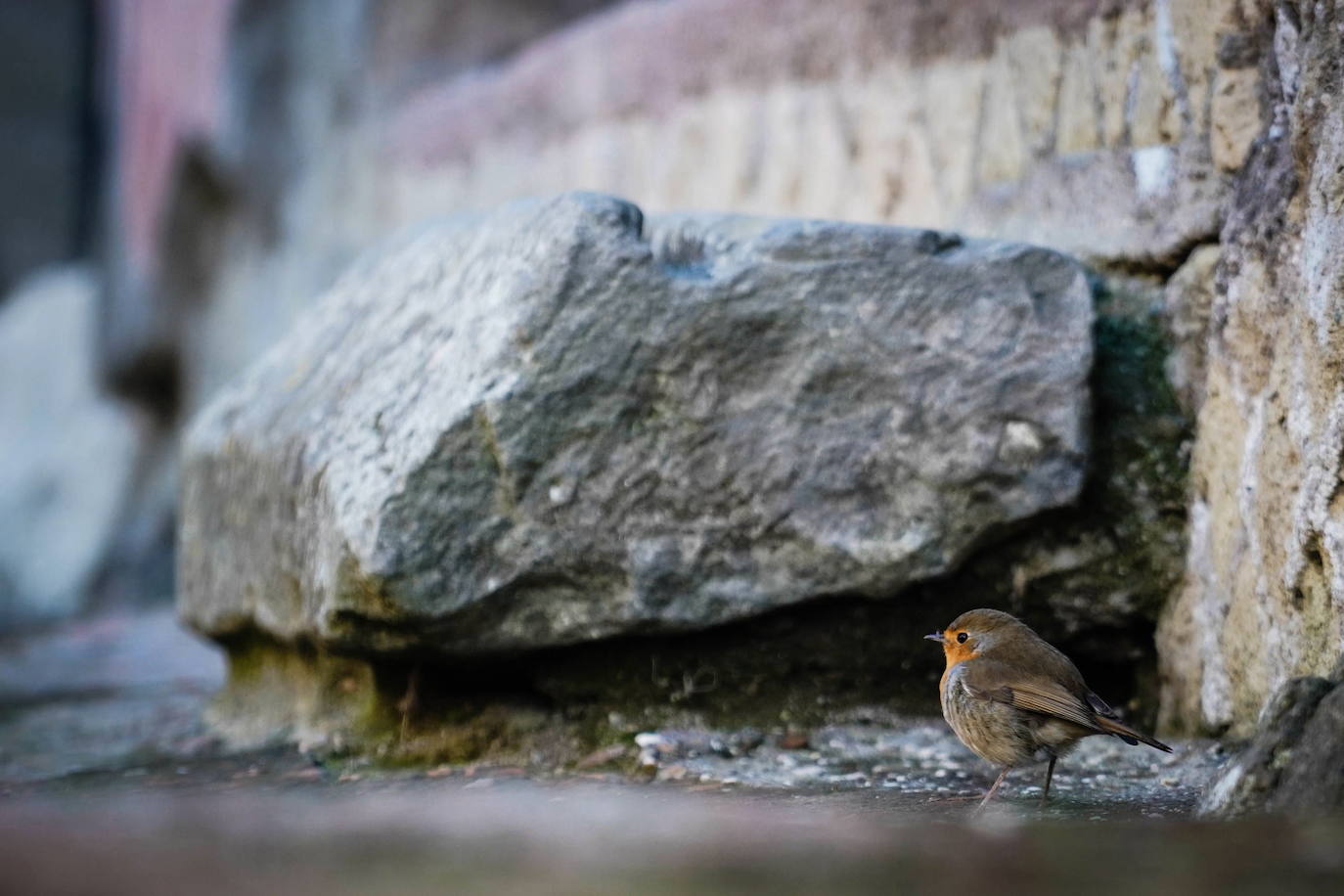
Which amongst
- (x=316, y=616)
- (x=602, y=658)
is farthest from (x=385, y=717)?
(x=602, y=658)

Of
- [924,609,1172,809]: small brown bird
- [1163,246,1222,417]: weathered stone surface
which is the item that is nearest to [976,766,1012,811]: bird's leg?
[924,609,1172,809]: small brown bird

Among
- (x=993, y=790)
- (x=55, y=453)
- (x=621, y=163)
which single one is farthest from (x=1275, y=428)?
(x=55, y=453)

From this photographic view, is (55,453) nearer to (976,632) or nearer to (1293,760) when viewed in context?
(976,632)

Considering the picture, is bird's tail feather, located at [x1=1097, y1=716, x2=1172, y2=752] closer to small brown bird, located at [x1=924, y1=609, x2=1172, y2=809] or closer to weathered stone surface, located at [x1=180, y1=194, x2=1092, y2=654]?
small brown bird, located at [x1=924, y1=609, x2=1172, y2=809]

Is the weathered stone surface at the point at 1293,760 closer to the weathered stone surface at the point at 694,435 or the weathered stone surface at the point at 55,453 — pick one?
the weathered stone surface at the point at 694,435

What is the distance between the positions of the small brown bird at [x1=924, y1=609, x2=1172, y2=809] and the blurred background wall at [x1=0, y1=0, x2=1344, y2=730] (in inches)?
13.9

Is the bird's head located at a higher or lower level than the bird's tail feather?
higher

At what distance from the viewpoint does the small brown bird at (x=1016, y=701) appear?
2.38 meters

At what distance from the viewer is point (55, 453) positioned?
1036cm

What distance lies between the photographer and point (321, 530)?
9.61ft

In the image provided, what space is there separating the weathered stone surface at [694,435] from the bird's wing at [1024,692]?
36 cm

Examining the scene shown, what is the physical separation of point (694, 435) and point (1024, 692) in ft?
2.68

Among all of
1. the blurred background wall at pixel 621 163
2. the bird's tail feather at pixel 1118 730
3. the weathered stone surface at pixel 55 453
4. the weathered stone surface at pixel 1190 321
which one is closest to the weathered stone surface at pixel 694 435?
the weathered stone surface at pixel 1190 321

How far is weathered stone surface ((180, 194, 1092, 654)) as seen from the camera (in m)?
2.73
